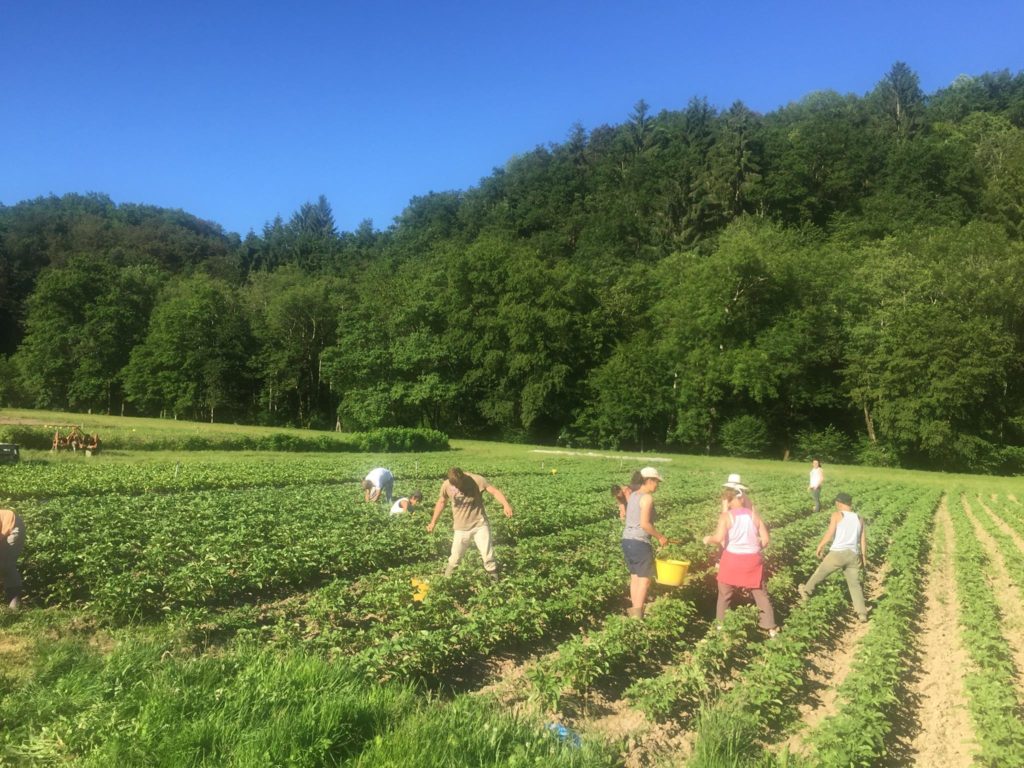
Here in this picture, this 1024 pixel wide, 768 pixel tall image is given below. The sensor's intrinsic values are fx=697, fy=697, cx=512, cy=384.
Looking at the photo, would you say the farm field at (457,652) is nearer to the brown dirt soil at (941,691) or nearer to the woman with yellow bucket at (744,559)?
the brown dirt soil at (941,691)

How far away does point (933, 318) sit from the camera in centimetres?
4600

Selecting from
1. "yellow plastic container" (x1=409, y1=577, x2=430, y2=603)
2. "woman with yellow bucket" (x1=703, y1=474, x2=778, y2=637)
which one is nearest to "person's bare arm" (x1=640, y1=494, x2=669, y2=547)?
"woman with yellow bucket" (x1=703, y1=474, x2=778, y2=637)

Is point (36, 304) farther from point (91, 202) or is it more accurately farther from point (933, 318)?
point (933, 318)

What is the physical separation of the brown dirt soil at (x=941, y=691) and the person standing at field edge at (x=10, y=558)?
967cm

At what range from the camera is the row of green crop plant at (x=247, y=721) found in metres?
4.39

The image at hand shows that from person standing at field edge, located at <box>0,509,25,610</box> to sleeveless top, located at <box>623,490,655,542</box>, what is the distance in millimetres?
7296

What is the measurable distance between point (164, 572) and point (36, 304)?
78828mm

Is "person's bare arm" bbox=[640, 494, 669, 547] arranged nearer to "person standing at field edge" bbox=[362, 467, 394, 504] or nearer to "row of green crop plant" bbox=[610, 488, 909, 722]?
"row of green crop plant" bbox=[610, 488, 909, 722]

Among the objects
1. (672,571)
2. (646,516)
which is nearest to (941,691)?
(672,571)

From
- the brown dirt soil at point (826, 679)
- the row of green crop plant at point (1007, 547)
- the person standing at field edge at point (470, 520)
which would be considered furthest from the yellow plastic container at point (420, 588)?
the row of green crop plant at point (1007, 547)

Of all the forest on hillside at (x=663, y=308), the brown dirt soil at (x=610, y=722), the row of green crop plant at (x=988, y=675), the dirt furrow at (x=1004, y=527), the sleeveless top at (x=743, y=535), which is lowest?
the dirt furrow at (x=1004, y=527)

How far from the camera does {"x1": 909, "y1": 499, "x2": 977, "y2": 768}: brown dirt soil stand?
20.0 feet

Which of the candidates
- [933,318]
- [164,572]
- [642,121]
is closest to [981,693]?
[164,572]

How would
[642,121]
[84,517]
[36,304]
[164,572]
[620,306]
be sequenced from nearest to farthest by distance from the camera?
[164,572] < [84,517] < [620,306] < [36,304] < [642,121]
